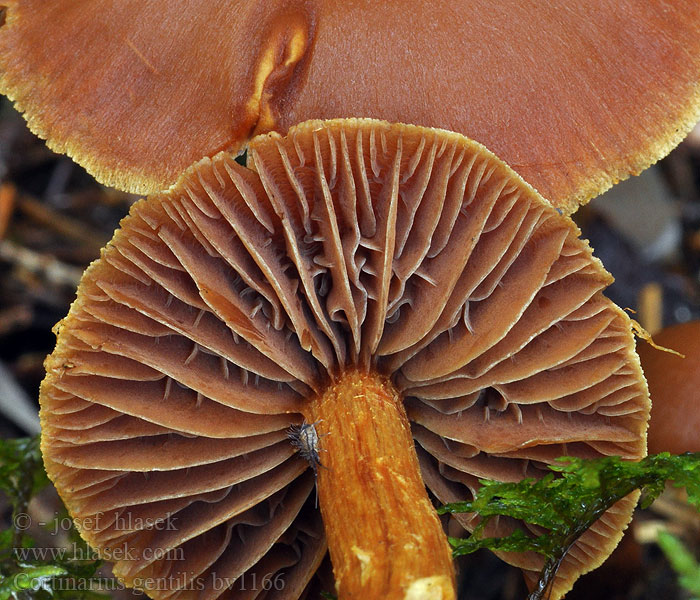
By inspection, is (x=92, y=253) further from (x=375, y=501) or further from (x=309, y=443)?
(x=375, y=501)

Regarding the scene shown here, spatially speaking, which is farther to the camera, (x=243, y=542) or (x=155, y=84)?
(x=243, y=542)

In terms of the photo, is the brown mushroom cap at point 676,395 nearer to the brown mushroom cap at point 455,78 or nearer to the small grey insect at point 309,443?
the brown mushroom cap at point 455,78

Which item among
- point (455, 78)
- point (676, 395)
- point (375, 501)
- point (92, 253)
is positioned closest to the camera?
point (375, 501)

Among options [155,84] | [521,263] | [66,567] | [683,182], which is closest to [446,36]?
[521,263]

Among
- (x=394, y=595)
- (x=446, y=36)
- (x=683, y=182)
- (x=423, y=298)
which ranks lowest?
(x=394, y=595)

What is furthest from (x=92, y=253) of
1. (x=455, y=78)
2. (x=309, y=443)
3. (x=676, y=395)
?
(x=676, y=395)

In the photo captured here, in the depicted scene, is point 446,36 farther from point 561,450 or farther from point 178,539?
point 178,539

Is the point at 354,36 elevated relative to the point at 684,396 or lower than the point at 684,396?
elevated
